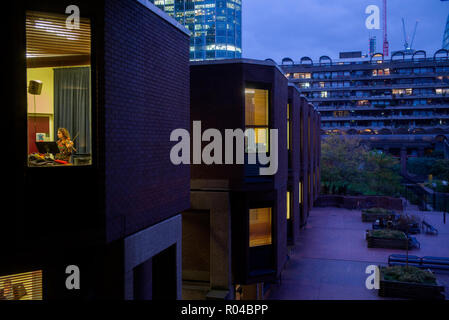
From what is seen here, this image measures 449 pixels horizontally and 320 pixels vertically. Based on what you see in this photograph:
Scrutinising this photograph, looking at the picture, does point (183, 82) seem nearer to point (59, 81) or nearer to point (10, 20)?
point (59, 81)

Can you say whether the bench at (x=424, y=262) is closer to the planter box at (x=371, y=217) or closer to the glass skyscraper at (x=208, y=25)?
the planter box at (x=371, y=217)

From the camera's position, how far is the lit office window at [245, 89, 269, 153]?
13102 mm

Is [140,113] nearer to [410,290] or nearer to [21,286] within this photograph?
[21,286]

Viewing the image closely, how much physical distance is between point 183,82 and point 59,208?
5307 mm

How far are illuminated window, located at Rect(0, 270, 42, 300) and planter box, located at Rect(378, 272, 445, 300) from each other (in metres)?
15.0

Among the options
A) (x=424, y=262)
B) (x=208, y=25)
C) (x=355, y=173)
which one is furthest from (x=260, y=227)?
(x=208, y=25)

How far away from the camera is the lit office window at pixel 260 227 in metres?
13.4

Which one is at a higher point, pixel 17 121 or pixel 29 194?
pixel 17 121

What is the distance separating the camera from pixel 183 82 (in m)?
10.6

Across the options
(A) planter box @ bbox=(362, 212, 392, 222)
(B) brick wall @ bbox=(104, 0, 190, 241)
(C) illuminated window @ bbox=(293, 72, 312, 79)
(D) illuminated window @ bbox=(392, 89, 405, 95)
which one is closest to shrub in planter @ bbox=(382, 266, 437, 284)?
(B) brick wall @ bbox=(104, 0, 190, 241)

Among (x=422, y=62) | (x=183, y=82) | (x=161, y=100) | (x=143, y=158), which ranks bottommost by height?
(x=143, y=158)

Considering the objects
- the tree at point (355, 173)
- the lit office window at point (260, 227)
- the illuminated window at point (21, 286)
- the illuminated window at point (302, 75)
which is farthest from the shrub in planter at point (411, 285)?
the illuminated window at point (302, 75)

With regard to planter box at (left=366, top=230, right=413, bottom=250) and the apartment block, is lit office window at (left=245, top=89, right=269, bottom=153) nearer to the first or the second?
the apartment block
